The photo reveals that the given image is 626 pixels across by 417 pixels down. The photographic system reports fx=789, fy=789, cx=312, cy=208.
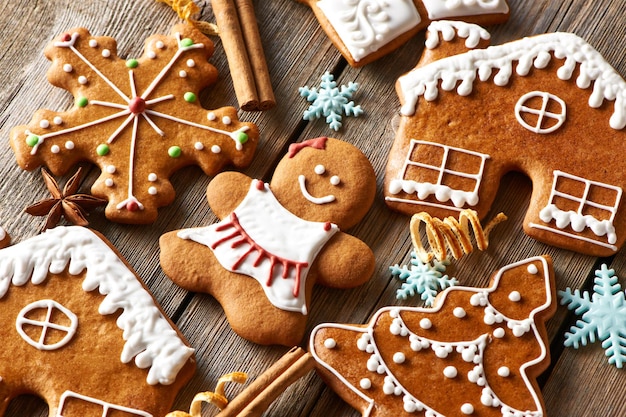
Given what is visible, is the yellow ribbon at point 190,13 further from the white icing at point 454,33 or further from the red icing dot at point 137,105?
the white icing at point 454,33

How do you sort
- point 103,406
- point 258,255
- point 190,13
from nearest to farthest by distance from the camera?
point 103,406 → point 258,255 → point 190,13

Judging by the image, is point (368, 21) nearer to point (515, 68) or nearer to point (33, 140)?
point (515, 68)

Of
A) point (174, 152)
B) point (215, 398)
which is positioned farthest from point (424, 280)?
point (174, 152)

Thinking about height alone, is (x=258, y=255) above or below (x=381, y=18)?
below

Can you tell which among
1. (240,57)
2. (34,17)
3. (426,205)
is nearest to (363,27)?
(240,57)

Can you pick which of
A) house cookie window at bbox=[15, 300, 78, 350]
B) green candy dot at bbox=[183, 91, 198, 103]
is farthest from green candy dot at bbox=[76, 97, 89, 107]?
house cookie window at bbox=[15, 300, 78, 350]

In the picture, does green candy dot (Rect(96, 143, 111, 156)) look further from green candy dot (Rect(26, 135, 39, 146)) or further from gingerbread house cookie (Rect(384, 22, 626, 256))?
gingerbread house cookie (Rect(384, 22, 626, 256))

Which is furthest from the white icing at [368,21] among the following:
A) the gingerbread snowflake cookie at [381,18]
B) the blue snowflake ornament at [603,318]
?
the blue snowflake ornament at [603,318]

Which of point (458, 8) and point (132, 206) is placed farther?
point (458, 8)
